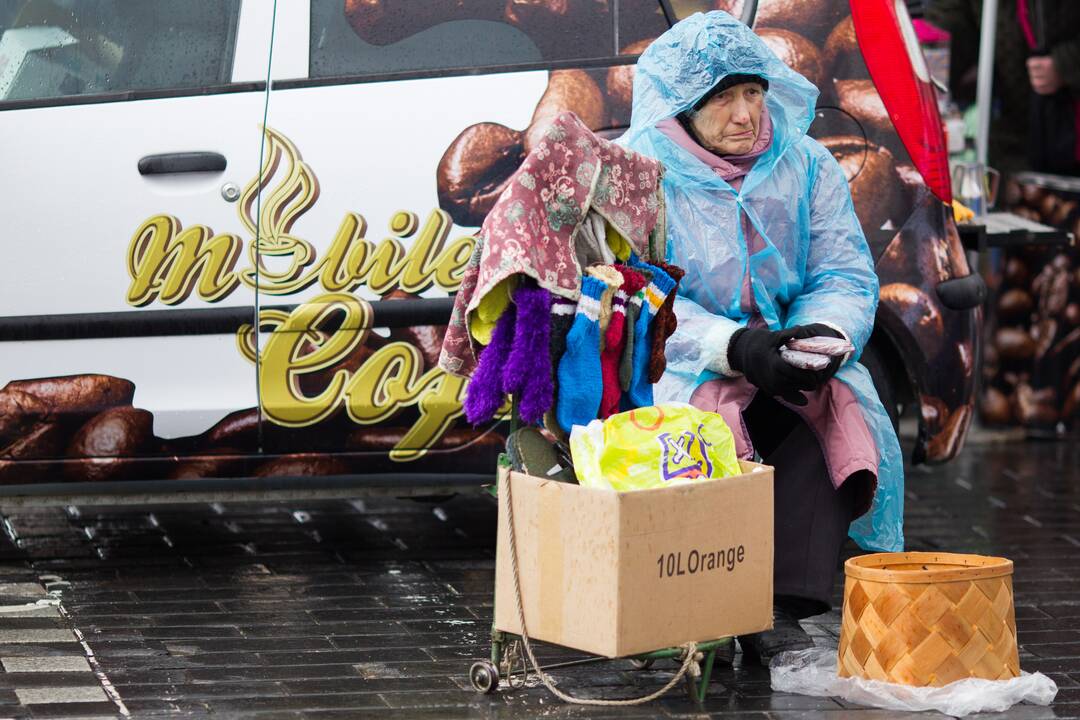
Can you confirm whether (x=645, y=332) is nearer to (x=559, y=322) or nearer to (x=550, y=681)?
(x=559, y=322)

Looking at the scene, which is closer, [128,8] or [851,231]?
[851,231]

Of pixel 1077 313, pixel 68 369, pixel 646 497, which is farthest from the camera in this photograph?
pixel 1077 313

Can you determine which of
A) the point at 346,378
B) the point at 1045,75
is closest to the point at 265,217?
the point at 346,378

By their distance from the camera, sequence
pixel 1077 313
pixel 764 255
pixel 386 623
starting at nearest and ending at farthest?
pixel 764 255
pixel 386 623
pixel 1077 313

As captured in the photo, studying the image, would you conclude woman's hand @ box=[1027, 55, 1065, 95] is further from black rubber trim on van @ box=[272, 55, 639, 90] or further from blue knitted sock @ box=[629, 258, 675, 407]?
blue knitted sock @ box=[629, 258, 675, 407]

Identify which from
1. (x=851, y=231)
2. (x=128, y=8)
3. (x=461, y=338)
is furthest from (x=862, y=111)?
(x=128, y=8)

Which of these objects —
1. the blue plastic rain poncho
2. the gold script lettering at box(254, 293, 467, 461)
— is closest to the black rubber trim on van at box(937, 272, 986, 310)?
the blue plastic rain poncho

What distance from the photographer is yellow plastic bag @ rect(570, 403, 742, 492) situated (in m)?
3.67

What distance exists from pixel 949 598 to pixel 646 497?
724mm

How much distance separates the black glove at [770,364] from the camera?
13.1 ft

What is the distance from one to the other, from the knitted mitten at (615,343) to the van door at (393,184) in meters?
1.23

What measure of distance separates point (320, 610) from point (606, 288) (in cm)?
149

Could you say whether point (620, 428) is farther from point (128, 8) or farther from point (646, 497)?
point (128, 8)

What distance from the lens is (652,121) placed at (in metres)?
4.33
